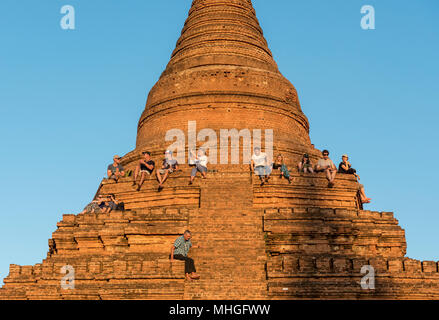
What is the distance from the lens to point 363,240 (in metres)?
16.2

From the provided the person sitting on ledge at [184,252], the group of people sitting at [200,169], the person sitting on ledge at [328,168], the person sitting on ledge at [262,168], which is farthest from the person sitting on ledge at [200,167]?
the person sitting on ledge at [184,252]

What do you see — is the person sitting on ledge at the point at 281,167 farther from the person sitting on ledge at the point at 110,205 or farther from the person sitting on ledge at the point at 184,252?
the person sitting on ledge at the point at 110,205

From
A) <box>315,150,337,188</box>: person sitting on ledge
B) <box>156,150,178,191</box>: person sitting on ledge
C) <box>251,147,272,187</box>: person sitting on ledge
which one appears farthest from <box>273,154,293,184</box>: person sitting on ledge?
<box>156,150,178,191</box>: person sitting on ledge

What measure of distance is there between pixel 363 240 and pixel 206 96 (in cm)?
871

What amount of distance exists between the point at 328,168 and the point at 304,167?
35.7 inches

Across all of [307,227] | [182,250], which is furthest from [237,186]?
[182,250]

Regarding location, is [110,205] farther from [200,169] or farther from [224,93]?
[224,93]

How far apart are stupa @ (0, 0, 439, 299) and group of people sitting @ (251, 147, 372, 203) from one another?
26cm

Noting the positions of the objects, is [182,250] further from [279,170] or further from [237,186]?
[279,170]

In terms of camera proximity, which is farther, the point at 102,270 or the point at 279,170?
the point at 279,170

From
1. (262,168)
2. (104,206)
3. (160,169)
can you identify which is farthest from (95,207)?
(262,168)

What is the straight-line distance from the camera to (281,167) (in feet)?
59.0
